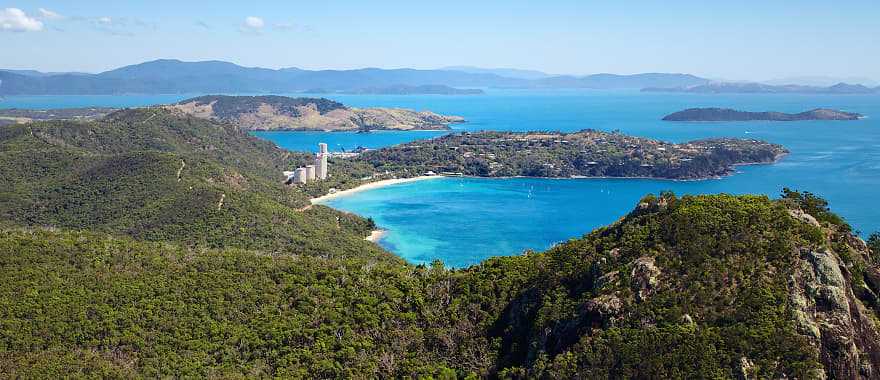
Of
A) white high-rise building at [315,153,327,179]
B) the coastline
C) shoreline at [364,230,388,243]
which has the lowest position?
shoreline at [364,230,388,243]

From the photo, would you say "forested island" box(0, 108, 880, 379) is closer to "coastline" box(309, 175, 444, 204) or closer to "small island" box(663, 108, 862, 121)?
"coastline" box(309, 175, 444, 204)

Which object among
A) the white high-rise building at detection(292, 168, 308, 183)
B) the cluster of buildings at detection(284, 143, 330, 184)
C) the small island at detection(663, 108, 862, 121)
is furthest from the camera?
the small island at detection(663, 108, 862, 121)

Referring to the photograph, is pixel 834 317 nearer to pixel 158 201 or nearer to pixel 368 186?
pixel 158 201

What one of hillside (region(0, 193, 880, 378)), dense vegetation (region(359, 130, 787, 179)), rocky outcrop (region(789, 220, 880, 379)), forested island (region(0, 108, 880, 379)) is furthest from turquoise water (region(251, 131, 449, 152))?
rocky outcrop (region(789, 220, 880, 379))

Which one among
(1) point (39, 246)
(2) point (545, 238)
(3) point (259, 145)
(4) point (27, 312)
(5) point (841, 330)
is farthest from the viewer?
(3) point (259, 145)

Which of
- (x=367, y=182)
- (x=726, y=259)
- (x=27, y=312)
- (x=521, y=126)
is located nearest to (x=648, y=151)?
(x=367, y=182)

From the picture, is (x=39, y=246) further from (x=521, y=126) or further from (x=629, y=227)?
(x=521, y=126)

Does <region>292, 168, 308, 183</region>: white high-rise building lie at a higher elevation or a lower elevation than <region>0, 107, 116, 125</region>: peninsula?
lower

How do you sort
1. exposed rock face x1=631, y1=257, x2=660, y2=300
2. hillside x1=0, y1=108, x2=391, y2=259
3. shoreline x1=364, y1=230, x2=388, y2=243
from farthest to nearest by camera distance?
shoreline x1=364, y1=230, x2=388, y2=243
hillside x1=0, y1=108, x2=391, y2=259
exposed rock face x1=631, y1=257, x2=660, y2=300
